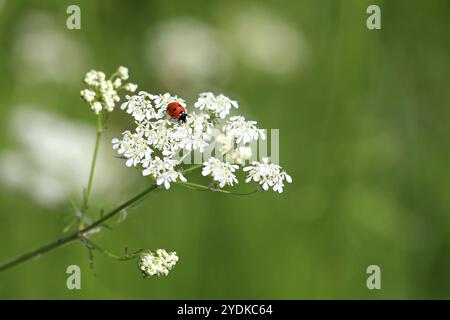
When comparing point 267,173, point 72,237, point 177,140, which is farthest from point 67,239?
point 267,173

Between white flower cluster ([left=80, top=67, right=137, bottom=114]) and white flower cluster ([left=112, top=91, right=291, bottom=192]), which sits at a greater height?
white flower cluster ([left=80, top=67, right=137, bottom=114])

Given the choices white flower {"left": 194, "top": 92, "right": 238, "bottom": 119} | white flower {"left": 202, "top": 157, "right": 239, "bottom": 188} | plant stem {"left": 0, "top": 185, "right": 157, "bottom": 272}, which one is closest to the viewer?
plant stem {"left": 0, "top": 185, "right": 157, "bottom": 272}

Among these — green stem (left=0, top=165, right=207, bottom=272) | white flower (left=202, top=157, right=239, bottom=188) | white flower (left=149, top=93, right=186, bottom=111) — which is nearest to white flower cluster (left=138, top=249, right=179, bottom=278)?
green stem (left=0, top=165, right=207, bottom=272)

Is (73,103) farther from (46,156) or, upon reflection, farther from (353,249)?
(353,249)

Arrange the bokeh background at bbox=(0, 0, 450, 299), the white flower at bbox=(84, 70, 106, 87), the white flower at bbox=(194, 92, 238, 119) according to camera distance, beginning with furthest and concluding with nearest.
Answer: the bokeh background at bbox=(0, 0, 450, 299) → the white flower at bbox=(84, 70, 106, 87) → the white flower at bbox=(194, 92, 238, 119)

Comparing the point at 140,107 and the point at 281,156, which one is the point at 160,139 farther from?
the point at 281,156

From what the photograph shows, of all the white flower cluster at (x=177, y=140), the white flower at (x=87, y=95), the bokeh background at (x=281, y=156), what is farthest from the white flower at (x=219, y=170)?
the bokeh background at (x=281, y=156)

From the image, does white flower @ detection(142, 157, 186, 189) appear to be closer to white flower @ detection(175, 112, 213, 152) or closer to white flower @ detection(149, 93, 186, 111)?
white flower @ detection(175, 112, 213, 152)
